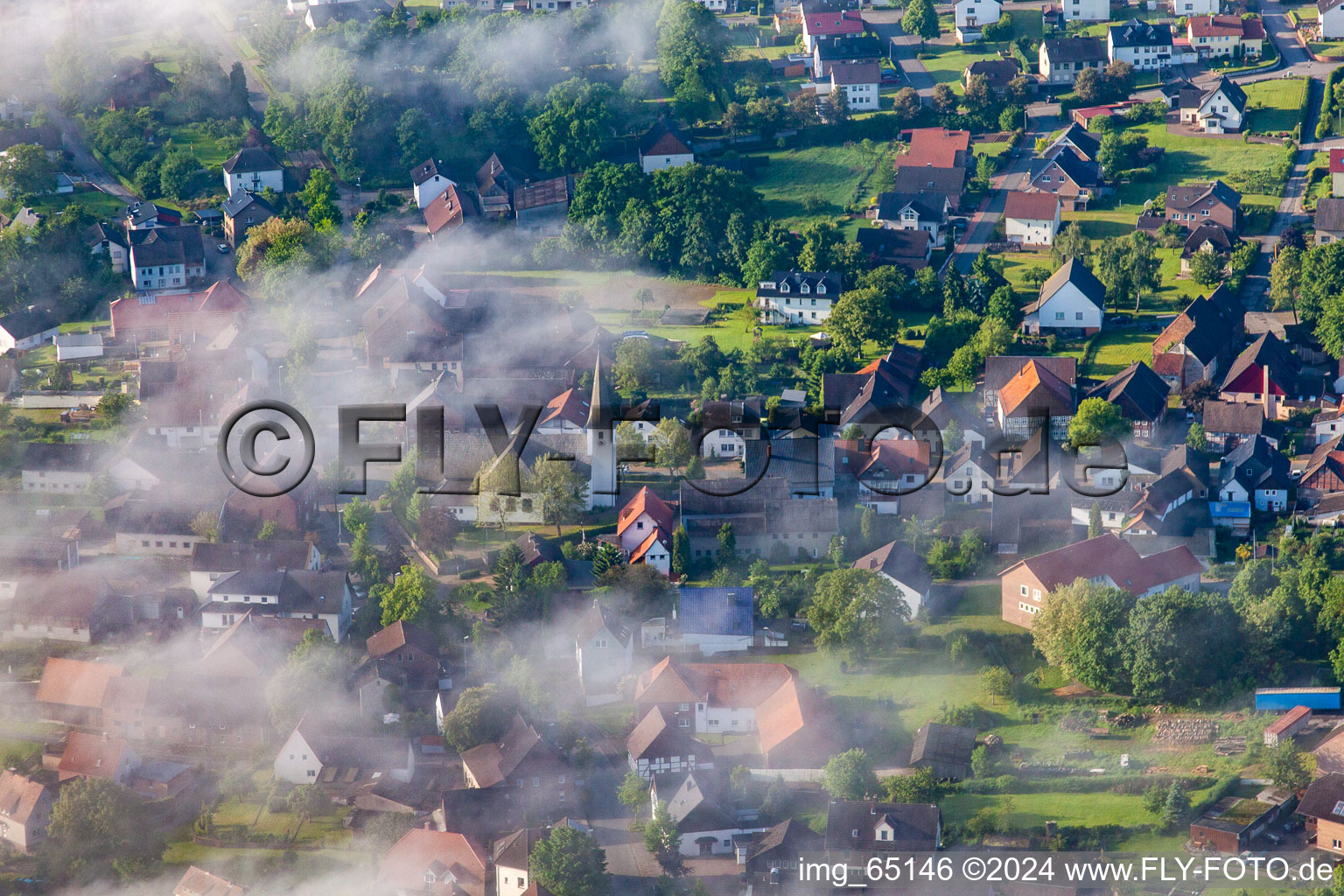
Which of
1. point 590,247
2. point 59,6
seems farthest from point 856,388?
point 59,6

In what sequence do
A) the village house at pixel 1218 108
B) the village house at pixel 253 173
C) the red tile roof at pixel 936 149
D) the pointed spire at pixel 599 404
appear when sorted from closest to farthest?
1. the pointed spire at pixel 599 404
2. the red tile roof at pixel 936 149
3. the village house at pixel 253 173
4. the village house at pixel 1218 108

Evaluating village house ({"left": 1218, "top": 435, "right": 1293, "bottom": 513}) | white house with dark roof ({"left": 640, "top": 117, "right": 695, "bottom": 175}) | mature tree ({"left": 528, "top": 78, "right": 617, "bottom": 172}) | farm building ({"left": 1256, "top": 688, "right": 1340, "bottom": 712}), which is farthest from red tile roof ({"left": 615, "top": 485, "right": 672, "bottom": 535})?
mature tree ({"left": 528, "top": 78, "right": 617, "bottom": 172})

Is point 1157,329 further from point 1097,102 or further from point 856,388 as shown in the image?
point 1097,102

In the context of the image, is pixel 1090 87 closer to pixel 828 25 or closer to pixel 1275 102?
pixel 1275 102

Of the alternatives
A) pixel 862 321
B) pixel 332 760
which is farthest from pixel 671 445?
pixel 332 760

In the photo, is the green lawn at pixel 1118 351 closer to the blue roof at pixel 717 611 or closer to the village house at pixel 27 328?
the blue roof at pixel 717 611

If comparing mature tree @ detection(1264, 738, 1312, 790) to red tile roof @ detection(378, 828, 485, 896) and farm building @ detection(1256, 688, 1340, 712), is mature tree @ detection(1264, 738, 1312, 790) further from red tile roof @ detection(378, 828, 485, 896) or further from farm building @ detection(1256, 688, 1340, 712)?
red tile roof @ detection(378, 828, 485, 896)

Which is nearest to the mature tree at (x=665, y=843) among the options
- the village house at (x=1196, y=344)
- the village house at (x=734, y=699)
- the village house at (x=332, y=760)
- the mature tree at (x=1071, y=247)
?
the village house at (x=734, y=699)
